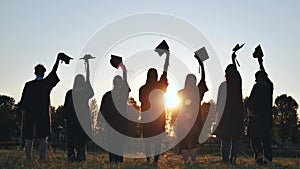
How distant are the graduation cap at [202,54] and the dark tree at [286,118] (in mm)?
72489

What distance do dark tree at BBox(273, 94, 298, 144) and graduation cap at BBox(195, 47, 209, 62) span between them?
7249cm

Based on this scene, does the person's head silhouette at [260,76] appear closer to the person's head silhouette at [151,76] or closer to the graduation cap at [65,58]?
the person's head silhouette at [151,76]

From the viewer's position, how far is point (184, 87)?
1170 centimetres

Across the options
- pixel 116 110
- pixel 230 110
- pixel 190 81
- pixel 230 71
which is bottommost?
pixel 230 110

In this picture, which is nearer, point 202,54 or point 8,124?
point 202,54

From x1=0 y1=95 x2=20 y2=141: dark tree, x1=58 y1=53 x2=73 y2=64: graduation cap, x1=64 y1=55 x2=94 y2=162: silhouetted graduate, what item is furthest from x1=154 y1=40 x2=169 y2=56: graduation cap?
x1=0 y1=95 x2=20 y2=141: dark tree

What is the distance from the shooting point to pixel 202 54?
12.1 metres

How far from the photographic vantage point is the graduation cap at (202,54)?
12.0 metres

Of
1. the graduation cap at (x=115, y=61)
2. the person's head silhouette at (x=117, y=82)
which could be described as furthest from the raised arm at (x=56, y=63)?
the person's head silhouette at (x=117, y=82)

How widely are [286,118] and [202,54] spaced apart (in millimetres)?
82775

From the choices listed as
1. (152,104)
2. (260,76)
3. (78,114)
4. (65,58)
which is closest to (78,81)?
(65,58)

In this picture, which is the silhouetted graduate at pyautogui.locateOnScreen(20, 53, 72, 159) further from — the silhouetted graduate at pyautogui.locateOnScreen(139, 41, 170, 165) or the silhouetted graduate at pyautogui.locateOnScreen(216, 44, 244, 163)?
the silhouetted graduate at pyautogui.locateOnScreen(216, 44, 244, 163)

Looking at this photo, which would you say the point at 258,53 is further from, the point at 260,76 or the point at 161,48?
the point at 161,48

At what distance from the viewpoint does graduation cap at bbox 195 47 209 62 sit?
1202 cm
